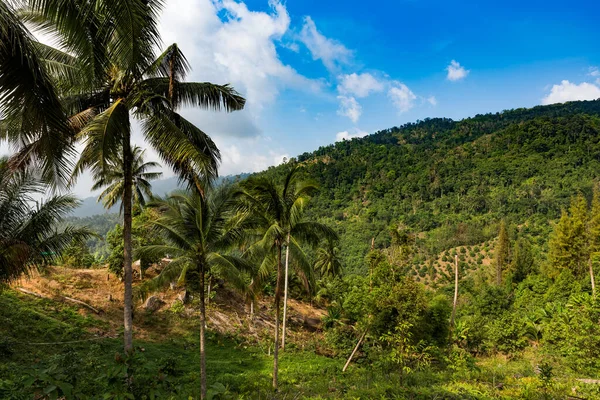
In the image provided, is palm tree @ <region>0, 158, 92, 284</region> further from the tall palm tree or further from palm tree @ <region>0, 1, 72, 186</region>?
palm tree @ <region>0, 1, 72, 186</region>

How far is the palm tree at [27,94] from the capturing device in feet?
10.1

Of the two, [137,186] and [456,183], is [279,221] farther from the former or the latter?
[456,183]

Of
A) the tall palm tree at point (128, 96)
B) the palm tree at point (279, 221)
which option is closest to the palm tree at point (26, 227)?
the tall palm tree at point (128, 96)

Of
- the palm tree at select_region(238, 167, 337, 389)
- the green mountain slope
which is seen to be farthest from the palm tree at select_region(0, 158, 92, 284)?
the green mountain slope

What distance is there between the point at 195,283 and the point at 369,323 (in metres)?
11.8

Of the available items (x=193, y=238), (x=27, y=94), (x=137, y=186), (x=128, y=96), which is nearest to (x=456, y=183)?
(x=137, y=186)

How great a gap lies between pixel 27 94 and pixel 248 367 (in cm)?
1467

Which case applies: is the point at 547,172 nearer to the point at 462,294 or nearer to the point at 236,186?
the point at 462,294

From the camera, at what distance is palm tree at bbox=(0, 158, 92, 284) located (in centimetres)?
752

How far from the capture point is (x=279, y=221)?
11141 millimetres

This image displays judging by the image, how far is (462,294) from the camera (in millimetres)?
42156

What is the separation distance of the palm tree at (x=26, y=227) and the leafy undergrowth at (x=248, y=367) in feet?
Answer: 8.24

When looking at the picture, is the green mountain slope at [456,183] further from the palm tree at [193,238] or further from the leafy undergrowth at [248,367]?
the palm tree at [193,238]

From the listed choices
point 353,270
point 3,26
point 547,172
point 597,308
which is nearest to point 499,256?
point 353,270
